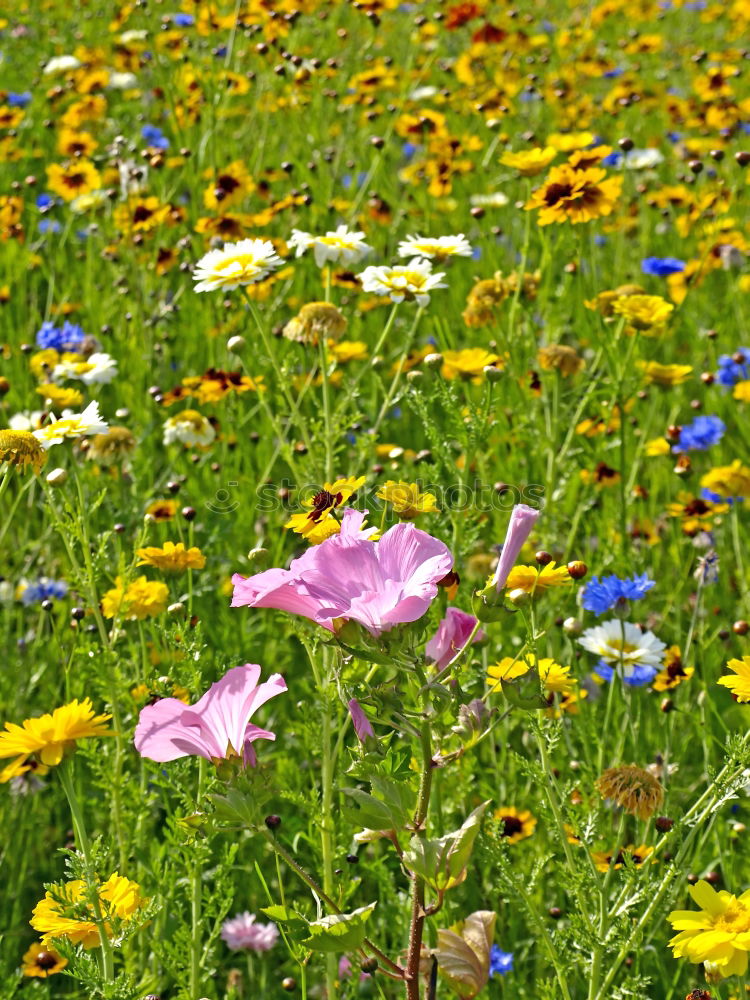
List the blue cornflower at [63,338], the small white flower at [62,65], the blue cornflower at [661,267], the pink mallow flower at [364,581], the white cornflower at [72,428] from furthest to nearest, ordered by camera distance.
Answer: the small white flower at [62,65] → the blue cornflower at [661,267] → the blue cornflower at [63,338] → the white cornflower at [72,428] → the pink mallow flower at [364,581]

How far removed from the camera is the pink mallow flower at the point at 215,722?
0.89 meters

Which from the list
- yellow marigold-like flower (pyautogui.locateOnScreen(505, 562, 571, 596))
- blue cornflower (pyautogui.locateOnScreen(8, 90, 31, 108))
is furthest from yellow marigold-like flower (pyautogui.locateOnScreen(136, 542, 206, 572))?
blue cornflower (pyautogui.locateOnScreen(8, 90, 31, 108))

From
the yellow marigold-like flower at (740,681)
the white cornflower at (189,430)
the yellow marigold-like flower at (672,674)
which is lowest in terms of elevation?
the yellow marigold-like flower at (672,674)

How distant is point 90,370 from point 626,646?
1154 mm

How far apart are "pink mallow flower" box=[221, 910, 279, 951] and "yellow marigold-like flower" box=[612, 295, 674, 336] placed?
1225 millimetres

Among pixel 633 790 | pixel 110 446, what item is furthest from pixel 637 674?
pixel 110 446

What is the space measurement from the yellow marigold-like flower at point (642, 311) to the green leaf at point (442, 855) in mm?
1354

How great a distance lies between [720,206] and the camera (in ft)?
9.11

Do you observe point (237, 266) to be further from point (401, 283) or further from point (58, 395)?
point (58, 395)

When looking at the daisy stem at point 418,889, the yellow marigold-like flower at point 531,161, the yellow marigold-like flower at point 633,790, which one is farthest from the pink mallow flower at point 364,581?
the yellow marigold-like flower at point 531,161

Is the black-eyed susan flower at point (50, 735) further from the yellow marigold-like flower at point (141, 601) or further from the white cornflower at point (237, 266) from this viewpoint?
the white cornflower at point (237, 266)

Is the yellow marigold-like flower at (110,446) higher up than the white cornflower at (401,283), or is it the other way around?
the white cornflower at (401,283)

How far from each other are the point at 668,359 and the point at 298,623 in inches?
91.6

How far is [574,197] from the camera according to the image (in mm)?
2049
